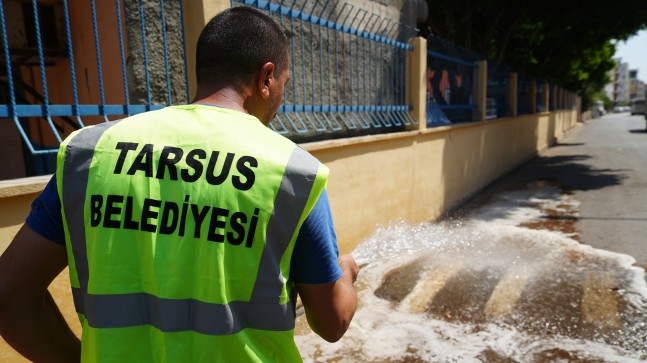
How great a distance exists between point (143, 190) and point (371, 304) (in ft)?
9.90

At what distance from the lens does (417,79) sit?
19.1 ft

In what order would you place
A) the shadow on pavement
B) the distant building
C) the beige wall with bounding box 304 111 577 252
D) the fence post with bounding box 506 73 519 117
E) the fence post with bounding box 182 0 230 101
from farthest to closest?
the distant building
the fence post with bounding box 506 73 519 117
the shadow on pavement
the beige wall with bounding box 304 111 577 252
the fence post with bounding box 182 0 230 101

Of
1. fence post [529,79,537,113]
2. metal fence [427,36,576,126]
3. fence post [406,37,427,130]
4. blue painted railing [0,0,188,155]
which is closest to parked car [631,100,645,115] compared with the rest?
fence post [529,79,537,113]

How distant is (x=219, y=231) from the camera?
97cm

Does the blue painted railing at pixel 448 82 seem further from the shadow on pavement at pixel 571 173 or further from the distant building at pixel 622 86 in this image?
the distant building at pixel 622 86

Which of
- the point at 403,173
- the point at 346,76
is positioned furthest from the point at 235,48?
the point at 403,173

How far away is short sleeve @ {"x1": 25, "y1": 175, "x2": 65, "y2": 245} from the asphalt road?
200 inches

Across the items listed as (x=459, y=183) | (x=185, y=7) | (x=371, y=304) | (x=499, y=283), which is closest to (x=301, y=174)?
(x=185, y=7)

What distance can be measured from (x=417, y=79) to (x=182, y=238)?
5219 mm

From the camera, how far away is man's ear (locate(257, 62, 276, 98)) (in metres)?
1.17

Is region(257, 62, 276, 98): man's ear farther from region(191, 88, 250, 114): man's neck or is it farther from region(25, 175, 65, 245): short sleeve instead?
region(25, 175, 65, 245): short sleeve

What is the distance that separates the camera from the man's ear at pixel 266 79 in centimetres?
117

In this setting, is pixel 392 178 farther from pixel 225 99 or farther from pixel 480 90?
pixel 225 99

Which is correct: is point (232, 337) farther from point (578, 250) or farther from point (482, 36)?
point (482, 36)
